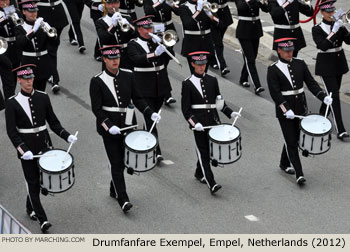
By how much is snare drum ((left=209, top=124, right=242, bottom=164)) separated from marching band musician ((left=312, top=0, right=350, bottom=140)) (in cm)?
276

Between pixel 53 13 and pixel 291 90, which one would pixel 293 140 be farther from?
pixel 53 13

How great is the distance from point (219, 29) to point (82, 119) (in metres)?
3.56

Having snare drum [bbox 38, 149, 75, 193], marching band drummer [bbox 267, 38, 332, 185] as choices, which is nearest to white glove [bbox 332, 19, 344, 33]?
marching band drummer [bbox 267, 38, 332, 185]

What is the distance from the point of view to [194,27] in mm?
16453

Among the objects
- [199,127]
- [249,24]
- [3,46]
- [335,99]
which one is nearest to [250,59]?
[249,24]

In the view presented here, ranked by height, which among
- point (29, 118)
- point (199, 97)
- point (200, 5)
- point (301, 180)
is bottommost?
point (301, 180)

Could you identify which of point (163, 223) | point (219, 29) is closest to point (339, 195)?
point (163, 223)

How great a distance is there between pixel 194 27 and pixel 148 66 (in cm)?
254

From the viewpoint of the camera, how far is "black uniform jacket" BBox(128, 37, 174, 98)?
13.9 m

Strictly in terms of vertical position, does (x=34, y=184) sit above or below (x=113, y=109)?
below

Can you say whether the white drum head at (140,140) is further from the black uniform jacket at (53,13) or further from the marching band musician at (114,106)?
the black uniform jacket at (53,13)

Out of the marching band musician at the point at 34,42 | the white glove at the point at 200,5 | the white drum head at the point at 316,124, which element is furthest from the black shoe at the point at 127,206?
the white glove at the point at 200,5

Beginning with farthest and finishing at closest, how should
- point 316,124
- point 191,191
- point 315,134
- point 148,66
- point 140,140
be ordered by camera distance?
point 148,66 < point 191,191 < point 316,124 < point 315,134 < point 140,140

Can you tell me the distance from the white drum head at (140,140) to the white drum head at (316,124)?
1967 millimetres
